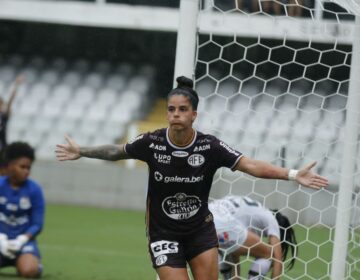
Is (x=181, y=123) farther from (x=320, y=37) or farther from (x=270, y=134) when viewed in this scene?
(x=270, y=134)

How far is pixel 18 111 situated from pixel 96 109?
65.1 inches

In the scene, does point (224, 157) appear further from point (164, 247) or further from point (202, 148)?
point (164, 247)

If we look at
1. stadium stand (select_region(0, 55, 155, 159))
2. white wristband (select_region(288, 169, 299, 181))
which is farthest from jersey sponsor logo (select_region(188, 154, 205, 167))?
stadium stand (select_region(0, 55, 155, 159))

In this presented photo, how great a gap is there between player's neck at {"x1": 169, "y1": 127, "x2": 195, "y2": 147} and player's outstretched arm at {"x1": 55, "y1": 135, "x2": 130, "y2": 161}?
0.37 m

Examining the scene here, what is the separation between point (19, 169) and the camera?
855cm

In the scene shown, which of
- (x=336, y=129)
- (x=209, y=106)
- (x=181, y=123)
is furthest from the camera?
(x=209, y=106)

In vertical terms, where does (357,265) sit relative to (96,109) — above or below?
below

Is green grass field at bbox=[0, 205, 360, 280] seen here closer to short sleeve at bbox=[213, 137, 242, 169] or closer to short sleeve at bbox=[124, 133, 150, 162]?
short sleeve at bbox=[213, 137, 242, 169]

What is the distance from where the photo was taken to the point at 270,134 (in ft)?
38.6

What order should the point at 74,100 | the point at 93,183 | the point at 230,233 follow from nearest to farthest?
the point at 230,233
the point at 93,183
the point at 74,100

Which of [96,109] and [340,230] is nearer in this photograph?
[340,230]

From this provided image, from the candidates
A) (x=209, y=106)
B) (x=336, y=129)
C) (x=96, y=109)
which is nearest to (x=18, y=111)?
(x=96, y=109)

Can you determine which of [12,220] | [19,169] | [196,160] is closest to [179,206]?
[196,160]

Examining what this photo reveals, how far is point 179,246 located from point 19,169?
9.31ft
